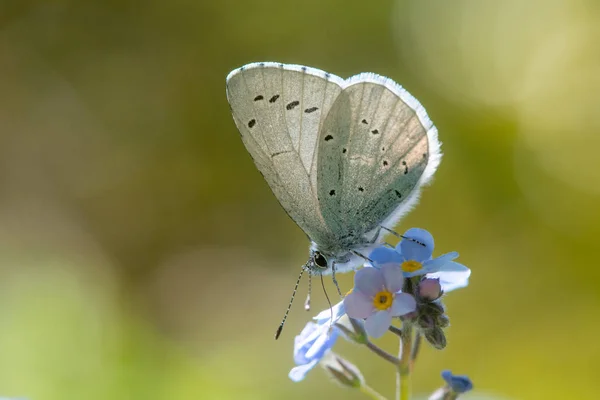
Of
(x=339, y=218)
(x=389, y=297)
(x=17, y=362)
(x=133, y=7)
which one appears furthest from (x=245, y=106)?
(x=133, y=7)

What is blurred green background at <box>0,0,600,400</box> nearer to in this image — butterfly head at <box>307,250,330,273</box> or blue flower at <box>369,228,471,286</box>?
butterfly head at <box>307,250,330,273</box>

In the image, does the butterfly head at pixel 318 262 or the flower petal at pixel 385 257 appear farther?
the butterfly head at pixel 318 262

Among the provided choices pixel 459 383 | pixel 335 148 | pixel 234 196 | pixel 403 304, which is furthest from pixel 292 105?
pixel 234 196

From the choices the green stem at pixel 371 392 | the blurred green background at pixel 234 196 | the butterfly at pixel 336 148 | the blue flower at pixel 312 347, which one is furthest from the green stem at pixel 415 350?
the blurred green background at pixel 234 196

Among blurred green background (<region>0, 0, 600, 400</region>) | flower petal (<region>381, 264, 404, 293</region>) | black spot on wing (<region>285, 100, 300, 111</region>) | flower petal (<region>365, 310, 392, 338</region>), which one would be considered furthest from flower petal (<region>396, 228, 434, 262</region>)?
blurred green background (<region>0, 0, 600, 400</region>)

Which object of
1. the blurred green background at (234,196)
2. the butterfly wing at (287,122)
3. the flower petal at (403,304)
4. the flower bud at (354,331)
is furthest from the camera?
the blurred green background at (234,196)

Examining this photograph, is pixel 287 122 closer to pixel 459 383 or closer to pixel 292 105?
pixel 292 105

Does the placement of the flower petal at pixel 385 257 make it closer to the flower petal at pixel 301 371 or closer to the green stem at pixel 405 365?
the green stem at pixel 405 365
